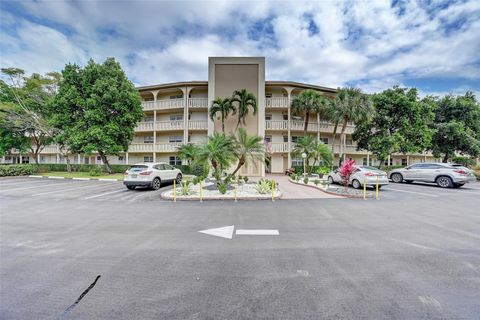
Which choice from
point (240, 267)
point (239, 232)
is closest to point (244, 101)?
point (239, 232)

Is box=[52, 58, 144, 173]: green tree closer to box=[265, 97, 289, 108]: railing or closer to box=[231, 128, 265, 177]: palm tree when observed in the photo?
box=[265, 97, 289, 108]: railing

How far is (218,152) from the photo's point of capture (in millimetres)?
11711

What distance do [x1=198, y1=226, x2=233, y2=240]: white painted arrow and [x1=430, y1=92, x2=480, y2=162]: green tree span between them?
104 feet

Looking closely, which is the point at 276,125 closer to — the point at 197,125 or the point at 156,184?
the point at 197,125

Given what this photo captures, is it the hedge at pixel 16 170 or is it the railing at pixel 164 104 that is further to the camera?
the railing at pixel 164 104

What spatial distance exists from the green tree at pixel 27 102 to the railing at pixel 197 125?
53.8 feet

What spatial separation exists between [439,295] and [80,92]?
29640mm

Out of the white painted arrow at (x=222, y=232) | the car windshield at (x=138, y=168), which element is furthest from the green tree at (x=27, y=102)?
the white painted arrow at (x=222, y=232)

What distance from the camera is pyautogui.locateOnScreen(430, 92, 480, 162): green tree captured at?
2475 centimetres

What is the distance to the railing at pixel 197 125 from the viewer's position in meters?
25.0

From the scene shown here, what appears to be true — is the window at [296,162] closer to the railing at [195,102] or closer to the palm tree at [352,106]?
the palm tree at [352,106]

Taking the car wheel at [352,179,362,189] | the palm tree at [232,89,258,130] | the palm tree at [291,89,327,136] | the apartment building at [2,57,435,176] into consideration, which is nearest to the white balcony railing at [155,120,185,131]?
the apartment building at [2,57,435,176]

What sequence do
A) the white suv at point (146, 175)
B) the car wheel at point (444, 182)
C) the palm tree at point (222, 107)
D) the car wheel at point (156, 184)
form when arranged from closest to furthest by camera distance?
the white suv at point (146, 175), the car wheel at point (156, 184), the car wheel at point (444, 182), the palm tree at point (222, 107)

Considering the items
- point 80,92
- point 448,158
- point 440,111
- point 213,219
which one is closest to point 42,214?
point 213,219
